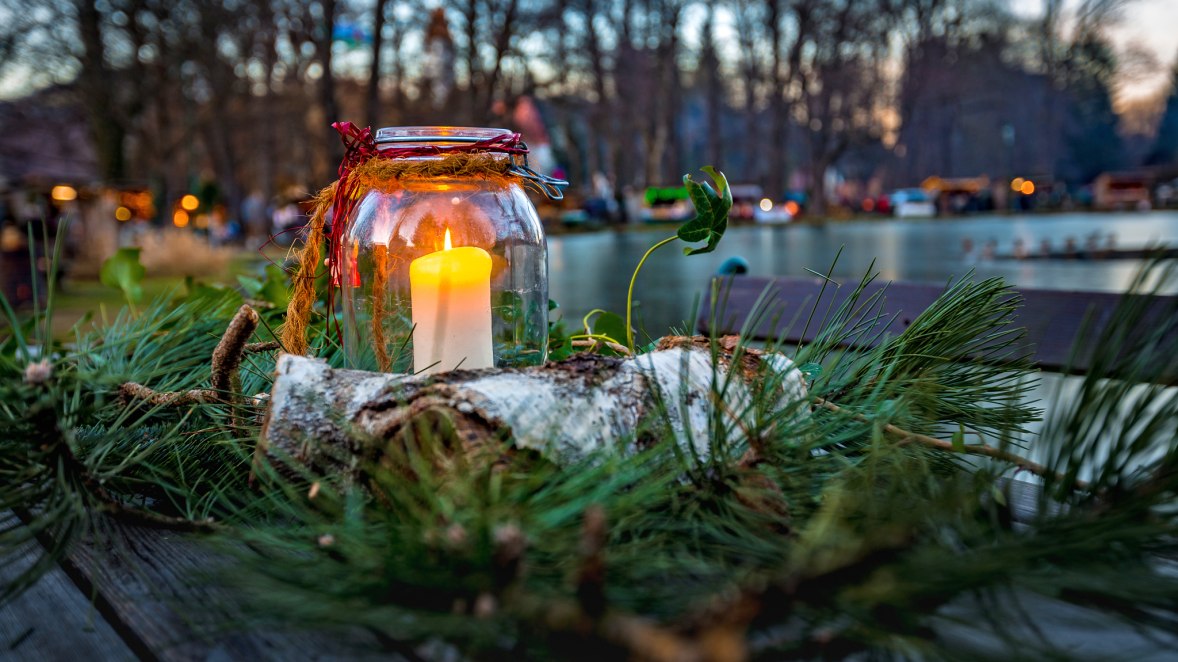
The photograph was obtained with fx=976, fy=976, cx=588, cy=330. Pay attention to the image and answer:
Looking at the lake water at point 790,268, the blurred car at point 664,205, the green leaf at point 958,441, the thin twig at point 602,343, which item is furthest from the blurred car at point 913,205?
the green leaf at point 958,441

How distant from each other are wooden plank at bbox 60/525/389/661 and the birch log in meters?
0.11

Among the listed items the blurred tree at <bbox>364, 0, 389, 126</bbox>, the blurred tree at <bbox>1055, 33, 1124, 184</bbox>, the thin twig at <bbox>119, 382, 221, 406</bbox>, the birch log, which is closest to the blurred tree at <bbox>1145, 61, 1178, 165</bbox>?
the blurred tree at <bbox>1055, 33, 1124, 184</bbox>

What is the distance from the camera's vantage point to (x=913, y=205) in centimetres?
4591

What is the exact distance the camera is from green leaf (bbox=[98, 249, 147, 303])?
57.6 inches

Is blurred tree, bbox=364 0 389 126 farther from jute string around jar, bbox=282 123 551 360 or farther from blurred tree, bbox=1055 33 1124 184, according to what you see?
blurred tree, bbox=1055 33 1124 184

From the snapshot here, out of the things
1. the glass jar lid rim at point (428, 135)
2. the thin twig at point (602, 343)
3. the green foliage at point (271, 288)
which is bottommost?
the thin twig at point (602, 343)

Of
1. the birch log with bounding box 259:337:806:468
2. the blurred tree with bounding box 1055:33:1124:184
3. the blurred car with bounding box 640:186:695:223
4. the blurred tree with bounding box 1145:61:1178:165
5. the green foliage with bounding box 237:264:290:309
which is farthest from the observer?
the blurred tree with bounding box 1055:33:1124:184

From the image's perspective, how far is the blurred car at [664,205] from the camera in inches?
1396

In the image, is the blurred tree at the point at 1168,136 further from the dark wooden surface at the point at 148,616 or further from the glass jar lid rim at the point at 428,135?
the dark wooden surface at the point at 148,616

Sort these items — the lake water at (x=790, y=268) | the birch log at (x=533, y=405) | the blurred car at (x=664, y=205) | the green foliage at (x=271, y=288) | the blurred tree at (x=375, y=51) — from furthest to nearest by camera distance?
1. the blurred car at (x=664, y=205)
2. the blurred tree at (x=375, y=51)
3. the lake water at (x=790, y=268)
4. the green foliage at (x=271, y=288)
5. the birch log at (x=533, y=405)

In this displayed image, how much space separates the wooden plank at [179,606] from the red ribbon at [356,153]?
43 cm

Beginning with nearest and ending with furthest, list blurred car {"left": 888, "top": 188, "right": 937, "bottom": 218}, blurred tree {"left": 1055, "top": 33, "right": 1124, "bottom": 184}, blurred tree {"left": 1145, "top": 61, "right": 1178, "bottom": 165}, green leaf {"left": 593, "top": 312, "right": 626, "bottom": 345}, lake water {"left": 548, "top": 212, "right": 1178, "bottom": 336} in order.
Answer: green leaf {"left": 593, "top": 312, "right": 626, "bottom": 345} → lake water {"left": 548, "top": 212, "right": 1178, "bottom": 336} → blurred car {"left": 888, "top": 188, "right": 937, "bottom": 218} → blurred tree {"left": 1145, "top": 61, "right": 1178, "bottom": 165} → blurred tree {"left": 1055, "top": 33, "right": 1124, "bottom": 184}

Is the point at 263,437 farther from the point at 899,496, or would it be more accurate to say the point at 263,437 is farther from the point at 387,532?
the point at 899,496

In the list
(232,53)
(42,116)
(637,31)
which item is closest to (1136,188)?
(637,31)
